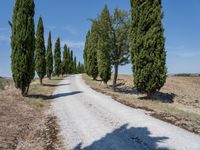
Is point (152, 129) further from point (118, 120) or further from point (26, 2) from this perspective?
point (26, 2)

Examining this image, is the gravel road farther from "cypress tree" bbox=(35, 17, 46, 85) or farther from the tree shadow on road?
"cypress tree" bbox=(35, 17, 46, 85)

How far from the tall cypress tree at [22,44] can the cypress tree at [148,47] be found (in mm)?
8595

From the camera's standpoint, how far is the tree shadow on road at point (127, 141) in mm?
9970

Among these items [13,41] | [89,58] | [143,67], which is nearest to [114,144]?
[143,67]

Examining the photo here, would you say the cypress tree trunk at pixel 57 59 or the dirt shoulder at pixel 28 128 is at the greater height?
the cypress tree trunk at pixel 57 59

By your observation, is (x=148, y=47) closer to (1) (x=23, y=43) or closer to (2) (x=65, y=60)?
(1) (x=23, y=43)

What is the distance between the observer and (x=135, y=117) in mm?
15328

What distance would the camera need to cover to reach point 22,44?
25.8 m

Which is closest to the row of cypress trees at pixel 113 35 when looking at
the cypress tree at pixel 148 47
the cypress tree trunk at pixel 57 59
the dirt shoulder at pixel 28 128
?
the cypress tree at pixel 148 47

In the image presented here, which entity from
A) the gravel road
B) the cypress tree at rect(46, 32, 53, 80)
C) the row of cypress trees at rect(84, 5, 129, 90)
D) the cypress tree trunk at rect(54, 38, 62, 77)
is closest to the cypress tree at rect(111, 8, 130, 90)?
the row of cypress trees at rect(84, 5, 129, 90)

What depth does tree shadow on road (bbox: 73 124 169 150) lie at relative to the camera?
393 inches

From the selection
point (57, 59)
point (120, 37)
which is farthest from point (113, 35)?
point (57, 59)

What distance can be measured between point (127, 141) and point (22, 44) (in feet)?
57.2

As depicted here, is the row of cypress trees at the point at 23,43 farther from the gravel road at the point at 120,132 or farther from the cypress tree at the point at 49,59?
the cypress tree at the point at 49,59
